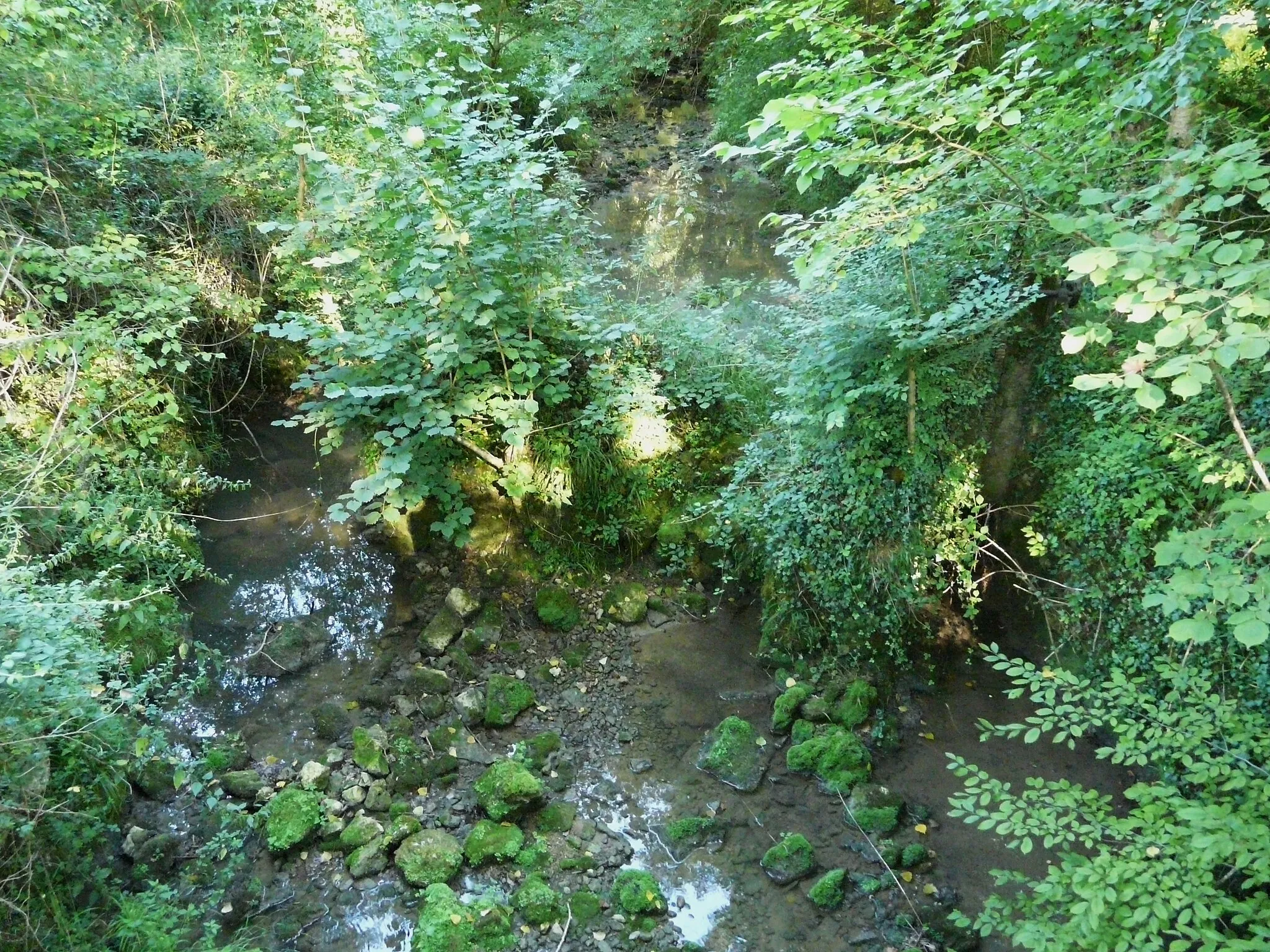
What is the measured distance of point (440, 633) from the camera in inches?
206

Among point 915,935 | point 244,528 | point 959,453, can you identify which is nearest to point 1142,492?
point 959,453

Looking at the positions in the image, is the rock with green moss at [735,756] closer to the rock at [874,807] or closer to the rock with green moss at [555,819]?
the rock at [874,807]

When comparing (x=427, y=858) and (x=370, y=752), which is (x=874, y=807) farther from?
(x=370, y=752)

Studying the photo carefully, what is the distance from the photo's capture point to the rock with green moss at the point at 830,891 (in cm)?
382

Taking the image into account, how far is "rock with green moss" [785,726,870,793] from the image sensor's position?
14.4 ft

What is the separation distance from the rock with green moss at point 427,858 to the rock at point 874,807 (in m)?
2.23

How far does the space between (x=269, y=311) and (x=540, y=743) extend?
485 cm

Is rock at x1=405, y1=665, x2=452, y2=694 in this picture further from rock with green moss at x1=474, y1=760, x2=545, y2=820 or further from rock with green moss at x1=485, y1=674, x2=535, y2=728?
rock with green moss at x1=474, y1=760, x2=545, y2=820

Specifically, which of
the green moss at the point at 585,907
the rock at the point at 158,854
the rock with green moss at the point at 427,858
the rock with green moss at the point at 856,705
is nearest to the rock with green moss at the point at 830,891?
the rock with green moss at the point at 856,705

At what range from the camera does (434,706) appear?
4809mm

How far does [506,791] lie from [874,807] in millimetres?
2118

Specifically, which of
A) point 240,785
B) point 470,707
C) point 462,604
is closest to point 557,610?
point 462,604

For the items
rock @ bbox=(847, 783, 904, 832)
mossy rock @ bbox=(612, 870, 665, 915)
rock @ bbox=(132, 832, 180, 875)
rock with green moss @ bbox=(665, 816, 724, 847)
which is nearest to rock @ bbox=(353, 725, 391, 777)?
rock @ bbox=(132, 832, 180, 875)

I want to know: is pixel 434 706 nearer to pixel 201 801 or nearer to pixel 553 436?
pixel 201 801
